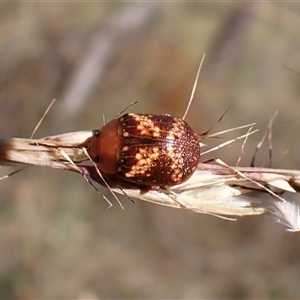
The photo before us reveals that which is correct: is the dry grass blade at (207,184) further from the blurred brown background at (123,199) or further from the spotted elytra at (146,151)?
the blurred brown background at (123,199)

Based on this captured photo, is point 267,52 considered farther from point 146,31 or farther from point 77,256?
point 77,256

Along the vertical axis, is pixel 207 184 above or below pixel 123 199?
above

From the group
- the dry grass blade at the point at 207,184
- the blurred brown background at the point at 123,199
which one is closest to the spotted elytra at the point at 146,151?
the dry grass blade at the point at 207,184

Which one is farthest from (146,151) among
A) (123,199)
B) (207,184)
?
(123,199)

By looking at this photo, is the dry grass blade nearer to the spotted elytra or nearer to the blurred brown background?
the spotted elytra

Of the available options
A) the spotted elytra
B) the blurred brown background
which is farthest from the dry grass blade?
the blurred brown background

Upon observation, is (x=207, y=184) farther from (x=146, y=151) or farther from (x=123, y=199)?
(x=123, y=199)

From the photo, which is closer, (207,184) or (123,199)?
(207,184)
